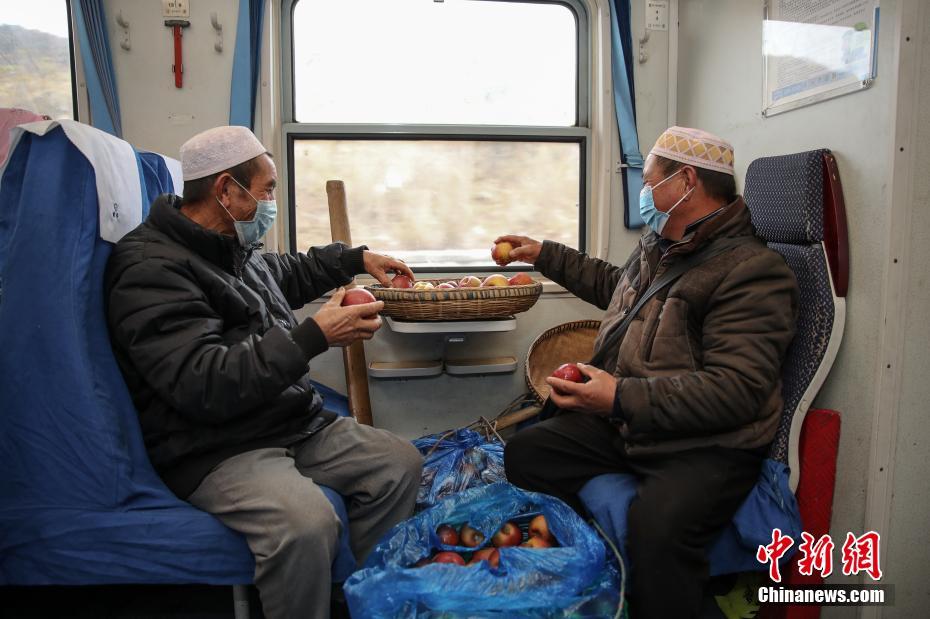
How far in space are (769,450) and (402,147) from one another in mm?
2144

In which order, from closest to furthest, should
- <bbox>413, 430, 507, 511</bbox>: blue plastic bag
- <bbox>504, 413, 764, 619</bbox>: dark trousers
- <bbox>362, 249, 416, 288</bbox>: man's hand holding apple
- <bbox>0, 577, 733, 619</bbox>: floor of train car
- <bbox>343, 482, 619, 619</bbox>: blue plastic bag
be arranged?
<bbox>343, 482, 619, 619</bbox>: blue plastic bag
<bbox>504, 413, 764, 619</bbox>: dark trousers
<bbox>0, 577, 733, 619</bbox>: floor of train car
<bbox>413, 430, 507, 511</bbox>: blue plastic bag
<bbox>362, 249, 416, 288</bbox>: man's hand holding apple

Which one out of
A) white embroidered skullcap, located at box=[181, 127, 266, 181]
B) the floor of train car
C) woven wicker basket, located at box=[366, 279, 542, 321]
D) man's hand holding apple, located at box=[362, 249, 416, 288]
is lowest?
the floor of train car

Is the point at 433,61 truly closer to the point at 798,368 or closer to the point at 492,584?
the point at 798,368

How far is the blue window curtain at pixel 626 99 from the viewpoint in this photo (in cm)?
314

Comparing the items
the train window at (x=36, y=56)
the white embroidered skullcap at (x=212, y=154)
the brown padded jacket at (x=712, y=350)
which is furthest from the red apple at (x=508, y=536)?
the train window at (x=36, y=56)

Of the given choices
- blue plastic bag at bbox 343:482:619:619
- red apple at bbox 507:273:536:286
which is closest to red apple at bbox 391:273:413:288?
red apple at bbox 507:273:536:286

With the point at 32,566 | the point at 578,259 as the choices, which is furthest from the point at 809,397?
the point at 32,566

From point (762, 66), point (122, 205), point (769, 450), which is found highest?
point (762, 66)

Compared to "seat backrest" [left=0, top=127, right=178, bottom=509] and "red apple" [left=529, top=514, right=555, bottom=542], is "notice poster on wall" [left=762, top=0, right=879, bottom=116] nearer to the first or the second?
"red apple" [left=529, top=514, right=555, bottom=542]

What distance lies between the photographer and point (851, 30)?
198 centimetres

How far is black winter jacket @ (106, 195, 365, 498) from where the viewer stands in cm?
163

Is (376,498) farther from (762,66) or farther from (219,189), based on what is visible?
(762,66)

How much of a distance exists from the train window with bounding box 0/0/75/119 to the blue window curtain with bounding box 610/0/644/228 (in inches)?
101

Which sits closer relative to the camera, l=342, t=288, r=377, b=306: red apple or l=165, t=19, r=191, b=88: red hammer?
l=342, t=288, r=377, b=306: red apple
